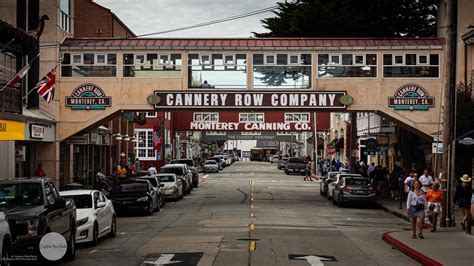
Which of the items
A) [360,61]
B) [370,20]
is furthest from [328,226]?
[370,20]

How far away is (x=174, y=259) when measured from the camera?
16328 mm

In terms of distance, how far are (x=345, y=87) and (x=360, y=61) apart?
154cm

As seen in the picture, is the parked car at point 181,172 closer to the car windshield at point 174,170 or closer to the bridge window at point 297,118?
the car windshield at point 174,170

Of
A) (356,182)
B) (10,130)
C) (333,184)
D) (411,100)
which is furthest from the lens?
(333,184)

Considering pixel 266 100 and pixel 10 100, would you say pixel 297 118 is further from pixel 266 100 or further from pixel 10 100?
pixel 10 100

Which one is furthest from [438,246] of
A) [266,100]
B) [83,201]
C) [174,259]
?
[266,100]

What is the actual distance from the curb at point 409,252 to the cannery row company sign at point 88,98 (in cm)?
1872

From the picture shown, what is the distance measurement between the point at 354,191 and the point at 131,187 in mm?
10799

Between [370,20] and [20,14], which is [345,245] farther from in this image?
[370,20]

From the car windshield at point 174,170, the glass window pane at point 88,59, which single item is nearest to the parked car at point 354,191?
the car windshield at point 174,170

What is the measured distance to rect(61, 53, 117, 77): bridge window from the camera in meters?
36.8

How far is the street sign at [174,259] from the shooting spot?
15688 mm

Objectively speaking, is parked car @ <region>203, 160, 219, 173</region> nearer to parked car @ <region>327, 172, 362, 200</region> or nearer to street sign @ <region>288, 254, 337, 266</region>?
parked car @ <region>327, 172, 362, 200</region>

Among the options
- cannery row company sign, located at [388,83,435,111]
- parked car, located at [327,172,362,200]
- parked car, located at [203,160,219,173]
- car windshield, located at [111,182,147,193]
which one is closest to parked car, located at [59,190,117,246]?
car windshield, located at [111,182,147,193]
